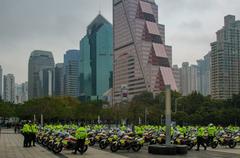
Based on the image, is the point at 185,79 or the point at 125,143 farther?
the point at 185,79

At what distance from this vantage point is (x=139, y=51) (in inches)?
5866

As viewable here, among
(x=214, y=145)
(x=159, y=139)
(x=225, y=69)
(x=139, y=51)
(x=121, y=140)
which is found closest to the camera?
(x=121, y=140)

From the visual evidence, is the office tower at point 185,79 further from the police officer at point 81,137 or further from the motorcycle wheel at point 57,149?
the police officer at point 81,137

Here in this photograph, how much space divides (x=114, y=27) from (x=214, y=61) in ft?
172

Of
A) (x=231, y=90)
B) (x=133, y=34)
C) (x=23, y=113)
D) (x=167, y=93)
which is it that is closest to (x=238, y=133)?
(x=167, y=93)

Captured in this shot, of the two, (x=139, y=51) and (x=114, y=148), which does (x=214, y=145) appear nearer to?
(x=114, y=148)

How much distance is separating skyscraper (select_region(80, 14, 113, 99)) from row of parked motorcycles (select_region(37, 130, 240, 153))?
151643mm

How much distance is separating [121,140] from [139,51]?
421 feet

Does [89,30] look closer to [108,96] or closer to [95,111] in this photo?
[108,96]

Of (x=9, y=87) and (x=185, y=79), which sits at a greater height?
(x=185, y=79)

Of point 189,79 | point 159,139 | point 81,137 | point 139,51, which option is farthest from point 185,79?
point 81,137

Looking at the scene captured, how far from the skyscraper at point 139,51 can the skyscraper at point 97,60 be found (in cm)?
1959

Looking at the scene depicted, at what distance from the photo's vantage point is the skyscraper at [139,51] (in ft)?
488

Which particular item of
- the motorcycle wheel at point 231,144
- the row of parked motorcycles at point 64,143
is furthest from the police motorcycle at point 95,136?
the motorcycle wheel at point 231,144
